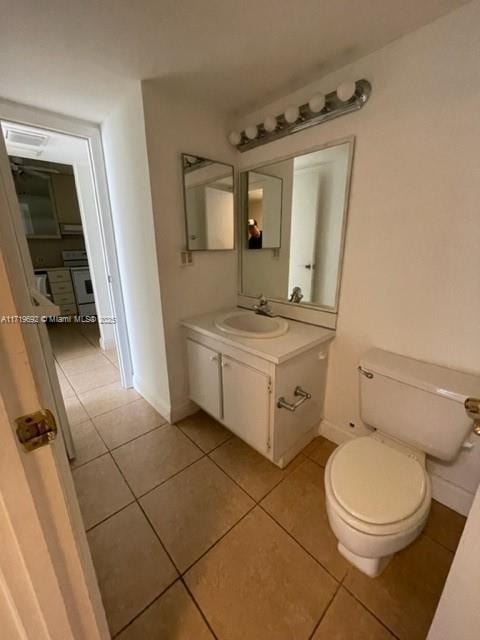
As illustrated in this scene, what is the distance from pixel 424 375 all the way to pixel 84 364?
3.12 metres

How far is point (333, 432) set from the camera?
5.85ft

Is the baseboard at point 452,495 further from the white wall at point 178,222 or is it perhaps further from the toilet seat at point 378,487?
the white wall at point 178,222

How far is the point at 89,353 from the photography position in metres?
3.28

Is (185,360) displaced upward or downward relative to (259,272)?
downward

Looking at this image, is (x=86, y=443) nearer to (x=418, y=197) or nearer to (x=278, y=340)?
(x=278, y=340)

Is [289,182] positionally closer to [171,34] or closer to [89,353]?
[171,34]

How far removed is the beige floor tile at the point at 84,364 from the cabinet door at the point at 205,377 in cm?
155

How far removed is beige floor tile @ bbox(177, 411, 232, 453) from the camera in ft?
5.94

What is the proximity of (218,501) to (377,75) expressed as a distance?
7.27 feet

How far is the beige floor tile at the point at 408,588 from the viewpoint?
3.19 feet

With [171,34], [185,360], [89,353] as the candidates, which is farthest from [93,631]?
Answer: [89,353]

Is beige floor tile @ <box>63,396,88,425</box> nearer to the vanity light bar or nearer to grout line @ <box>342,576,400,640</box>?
grout line @ <box>342,576,400,640</box>

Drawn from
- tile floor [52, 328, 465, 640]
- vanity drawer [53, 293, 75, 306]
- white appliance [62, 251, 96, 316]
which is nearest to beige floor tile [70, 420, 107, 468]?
tile floor [52, 328, 465, 640]

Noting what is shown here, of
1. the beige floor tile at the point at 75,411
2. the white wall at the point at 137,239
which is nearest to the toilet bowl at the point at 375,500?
the white wall at the point at 137,239
